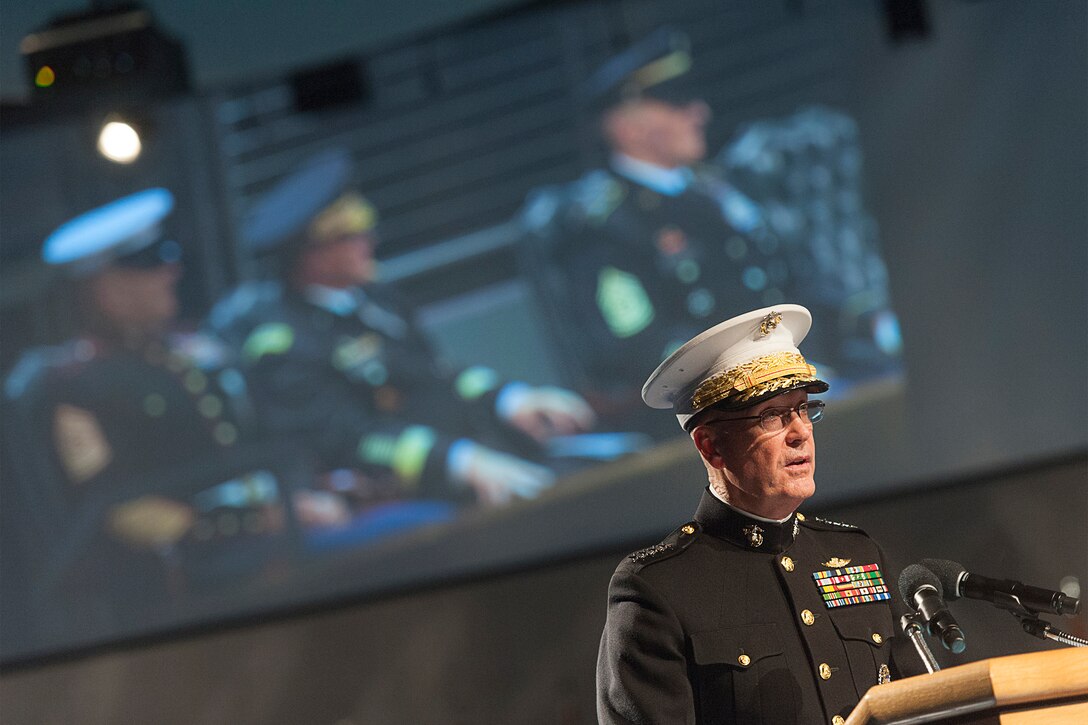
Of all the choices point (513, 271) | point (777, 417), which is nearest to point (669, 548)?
point (777, 417)

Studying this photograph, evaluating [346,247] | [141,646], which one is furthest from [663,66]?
[141,646]

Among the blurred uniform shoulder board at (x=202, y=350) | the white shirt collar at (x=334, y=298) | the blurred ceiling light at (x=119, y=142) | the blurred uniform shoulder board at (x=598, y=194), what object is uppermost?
the blurred ceiling light at (x=119, y=142)

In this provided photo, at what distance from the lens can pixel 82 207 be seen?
5.20 m

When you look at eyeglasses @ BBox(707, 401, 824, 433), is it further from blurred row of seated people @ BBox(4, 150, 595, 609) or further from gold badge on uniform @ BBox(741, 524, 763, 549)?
blurred row of seated people @ BBox(4, 150, 595, 609)

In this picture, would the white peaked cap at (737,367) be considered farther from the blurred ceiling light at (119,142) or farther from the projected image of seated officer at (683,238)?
the blurred ceiling light at (119,142)

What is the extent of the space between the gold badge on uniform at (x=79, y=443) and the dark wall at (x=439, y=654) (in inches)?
31.3

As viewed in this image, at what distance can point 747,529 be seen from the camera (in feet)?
6.73

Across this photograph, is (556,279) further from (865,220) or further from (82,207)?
(82,207)

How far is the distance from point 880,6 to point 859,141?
566 millimetres

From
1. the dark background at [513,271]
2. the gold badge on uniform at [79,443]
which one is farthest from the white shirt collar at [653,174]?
the gold badge on uniform at [79,443]

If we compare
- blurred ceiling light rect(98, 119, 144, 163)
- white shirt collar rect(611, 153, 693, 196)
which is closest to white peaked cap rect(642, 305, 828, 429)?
white shirt collar rect(611, 153, 693, 196)

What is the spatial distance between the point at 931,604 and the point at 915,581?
0.07 m

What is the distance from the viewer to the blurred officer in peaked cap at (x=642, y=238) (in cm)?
460

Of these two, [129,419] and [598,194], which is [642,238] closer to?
[598,194]
